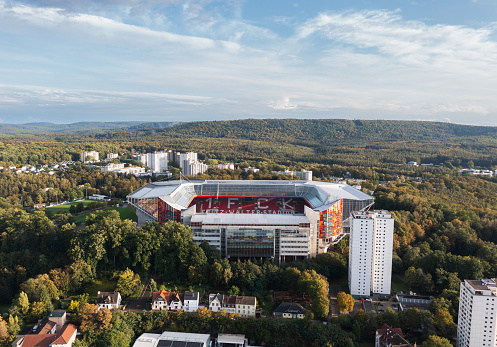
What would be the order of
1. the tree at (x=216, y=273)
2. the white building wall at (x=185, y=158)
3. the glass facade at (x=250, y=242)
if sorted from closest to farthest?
1. the tree at (x=216, y=273)
2. the glass facade at (x=250, y=242)
3. the white building wall at (x=185, y=158)

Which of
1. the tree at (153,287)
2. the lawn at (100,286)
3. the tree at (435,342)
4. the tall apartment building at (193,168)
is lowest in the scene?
the lawn at (100,286)

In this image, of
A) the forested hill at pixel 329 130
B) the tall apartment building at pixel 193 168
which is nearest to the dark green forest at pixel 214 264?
the tall apartment building at pixel 193 168

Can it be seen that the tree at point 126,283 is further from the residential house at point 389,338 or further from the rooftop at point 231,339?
the residential house at point 389,338

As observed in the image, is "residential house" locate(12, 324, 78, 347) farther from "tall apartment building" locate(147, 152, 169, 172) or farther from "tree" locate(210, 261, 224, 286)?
"tall apartment building" locate(147, 152, 169, 172)

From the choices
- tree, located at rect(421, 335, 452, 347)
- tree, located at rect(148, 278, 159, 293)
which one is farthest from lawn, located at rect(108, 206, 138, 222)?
tree, located at rect(421, 335, 452, 347)

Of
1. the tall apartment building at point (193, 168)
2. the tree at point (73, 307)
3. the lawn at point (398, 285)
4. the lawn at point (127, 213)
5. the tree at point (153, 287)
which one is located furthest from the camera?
the tall apartment building at point (193, 168)

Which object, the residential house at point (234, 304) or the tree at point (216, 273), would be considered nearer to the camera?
the residential house at point (234, 304)

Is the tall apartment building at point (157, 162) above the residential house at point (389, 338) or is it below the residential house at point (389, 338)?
above

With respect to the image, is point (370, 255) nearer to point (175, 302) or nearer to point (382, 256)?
point (382, 256)
